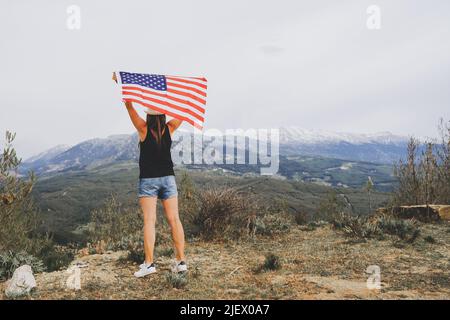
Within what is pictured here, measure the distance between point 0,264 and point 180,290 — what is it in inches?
122

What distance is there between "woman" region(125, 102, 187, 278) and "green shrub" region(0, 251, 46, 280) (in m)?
2.18

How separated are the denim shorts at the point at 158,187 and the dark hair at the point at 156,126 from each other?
0.47 metres

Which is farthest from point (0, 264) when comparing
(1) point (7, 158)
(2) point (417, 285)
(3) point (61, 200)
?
(3) point (61, 200)

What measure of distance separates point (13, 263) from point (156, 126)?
313 centimetres

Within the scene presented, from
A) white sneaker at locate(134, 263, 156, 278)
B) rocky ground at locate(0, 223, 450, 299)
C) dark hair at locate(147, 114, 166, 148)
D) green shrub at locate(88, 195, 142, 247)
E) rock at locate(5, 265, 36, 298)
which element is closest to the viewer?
rock at locate(5, 265, 36, 298)

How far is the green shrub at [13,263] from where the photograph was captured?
20.0ft

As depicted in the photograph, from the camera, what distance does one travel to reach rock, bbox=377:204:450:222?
1049 centimetres

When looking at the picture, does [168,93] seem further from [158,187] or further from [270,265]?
[270,265]

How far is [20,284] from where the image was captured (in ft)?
16.6

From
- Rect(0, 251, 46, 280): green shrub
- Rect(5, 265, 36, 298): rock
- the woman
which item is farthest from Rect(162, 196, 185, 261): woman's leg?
Rect(0, 251, 46, 280): green shrub

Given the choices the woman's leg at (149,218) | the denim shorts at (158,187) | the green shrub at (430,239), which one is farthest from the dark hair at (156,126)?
the green shrub at (430,239)

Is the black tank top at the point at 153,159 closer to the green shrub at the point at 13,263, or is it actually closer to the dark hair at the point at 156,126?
the dark hair at the point at 156,126

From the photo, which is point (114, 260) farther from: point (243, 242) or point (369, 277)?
point (369, 277)

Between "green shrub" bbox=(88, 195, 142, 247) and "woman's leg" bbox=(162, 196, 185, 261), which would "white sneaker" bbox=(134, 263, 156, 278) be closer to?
"woman's leg" bbox=(162, 196, 185, 261)
